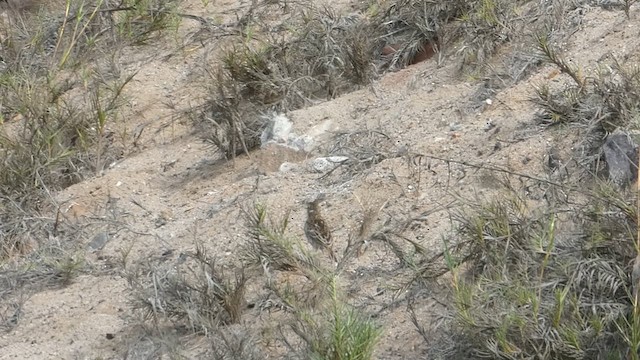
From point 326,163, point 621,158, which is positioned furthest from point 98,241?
point 621,158

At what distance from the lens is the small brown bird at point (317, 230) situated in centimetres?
416

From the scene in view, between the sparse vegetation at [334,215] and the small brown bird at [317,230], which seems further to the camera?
the small brown bird at [317,230]

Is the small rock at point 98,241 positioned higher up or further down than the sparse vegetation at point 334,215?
further down

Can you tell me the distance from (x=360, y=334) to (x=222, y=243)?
111cm

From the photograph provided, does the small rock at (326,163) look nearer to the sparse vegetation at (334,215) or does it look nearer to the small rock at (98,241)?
the sparse vegetation at (334,215)

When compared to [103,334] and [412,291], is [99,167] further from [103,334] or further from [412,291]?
[412,291]

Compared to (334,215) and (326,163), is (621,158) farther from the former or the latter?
(326,163)

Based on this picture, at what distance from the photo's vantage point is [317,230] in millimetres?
4219

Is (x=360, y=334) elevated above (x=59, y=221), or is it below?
above

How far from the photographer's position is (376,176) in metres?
4.44

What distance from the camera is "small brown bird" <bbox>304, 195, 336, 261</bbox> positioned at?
4156 millimetres

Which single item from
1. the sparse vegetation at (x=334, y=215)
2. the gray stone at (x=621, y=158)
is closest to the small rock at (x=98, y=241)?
the sparse vegetation at (x=334, y=215)

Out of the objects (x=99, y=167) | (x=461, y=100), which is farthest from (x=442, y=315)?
(x=99, y=167)

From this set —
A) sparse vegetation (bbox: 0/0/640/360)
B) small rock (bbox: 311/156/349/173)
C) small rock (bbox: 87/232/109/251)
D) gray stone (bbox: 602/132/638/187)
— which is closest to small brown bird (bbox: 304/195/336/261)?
sparse vegetation (bbox: 0/0/640/360)
